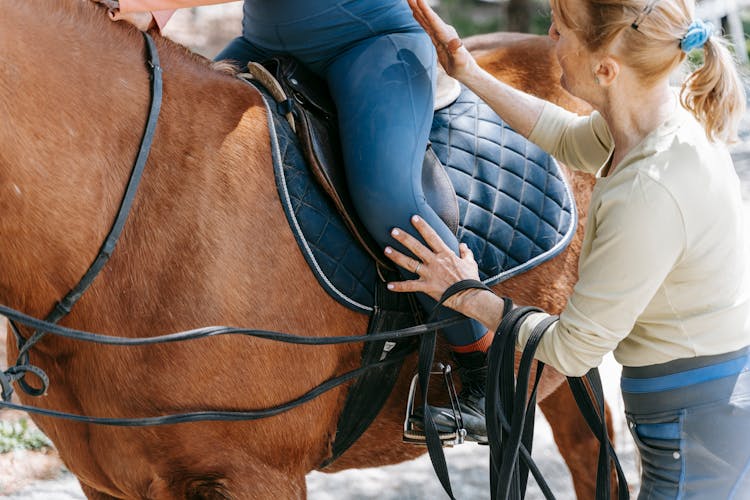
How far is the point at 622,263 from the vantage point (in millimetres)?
1713

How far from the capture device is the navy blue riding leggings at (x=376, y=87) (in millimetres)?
2115

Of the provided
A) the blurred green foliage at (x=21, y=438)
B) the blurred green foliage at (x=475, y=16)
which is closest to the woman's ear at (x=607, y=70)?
the blurred green foliage at (x=21, y=438)

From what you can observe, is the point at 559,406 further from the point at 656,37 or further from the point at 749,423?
the point at 656,37

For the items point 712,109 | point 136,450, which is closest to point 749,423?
point 712,109

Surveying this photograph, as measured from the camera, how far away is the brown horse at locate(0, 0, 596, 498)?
1.74 metres

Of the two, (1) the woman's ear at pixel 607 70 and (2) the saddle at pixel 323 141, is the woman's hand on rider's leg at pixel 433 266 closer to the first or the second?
(2) the saddle at pixel 323 141

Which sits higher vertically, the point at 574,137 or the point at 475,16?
the point at 475,16

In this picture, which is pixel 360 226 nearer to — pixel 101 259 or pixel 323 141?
pixel 323 141

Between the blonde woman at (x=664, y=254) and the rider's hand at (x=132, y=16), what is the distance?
3.14 feet

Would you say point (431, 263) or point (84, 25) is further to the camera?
point (431, 263)

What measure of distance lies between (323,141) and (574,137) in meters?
0.68

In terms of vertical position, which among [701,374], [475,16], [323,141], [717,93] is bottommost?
[701,374]

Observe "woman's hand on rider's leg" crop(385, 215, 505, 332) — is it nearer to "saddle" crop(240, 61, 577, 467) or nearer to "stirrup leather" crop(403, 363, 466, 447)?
"saddle" crop(240, 61, 577, 467)

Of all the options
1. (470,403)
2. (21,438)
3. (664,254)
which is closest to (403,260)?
(470,403)
